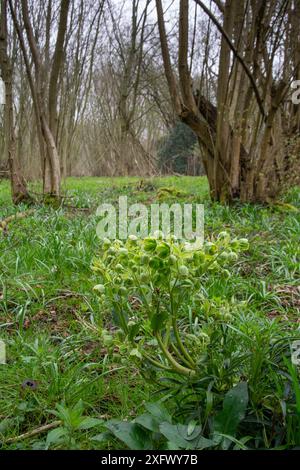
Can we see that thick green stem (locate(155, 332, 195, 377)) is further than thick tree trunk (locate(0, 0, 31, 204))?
No

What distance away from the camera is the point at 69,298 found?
2.34 metres

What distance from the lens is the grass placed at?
1370mm

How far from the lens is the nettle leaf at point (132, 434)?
967mm

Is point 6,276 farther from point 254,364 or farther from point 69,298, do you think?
point 254,364

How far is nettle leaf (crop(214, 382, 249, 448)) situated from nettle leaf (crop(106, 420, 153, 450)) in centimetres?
Answer: 16

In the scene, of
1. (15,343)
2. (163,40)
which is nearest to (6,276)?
(15,343)

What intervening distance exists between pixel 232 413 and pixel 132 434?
9.3 inches

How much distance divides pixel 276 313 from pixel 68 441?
4.48 feet

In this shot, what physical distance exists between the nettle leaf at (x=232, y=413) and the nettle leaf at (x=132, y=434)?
0.54 feet

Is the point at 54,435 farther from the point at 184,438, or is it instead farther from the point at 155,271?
the point at 155,271

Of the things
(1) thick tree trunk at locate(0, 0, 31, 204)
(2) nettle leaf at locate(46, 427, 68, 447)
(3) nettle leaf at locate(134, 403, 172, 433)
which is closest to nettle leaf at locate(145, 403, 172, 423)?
(3) nettle leaf at locate(134, 403, 172, 433)

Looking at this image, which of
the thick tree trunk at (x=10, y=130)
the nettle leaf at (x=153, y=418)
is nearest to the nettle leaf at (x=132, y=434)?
the nettle leaf at (x=153, y=418)

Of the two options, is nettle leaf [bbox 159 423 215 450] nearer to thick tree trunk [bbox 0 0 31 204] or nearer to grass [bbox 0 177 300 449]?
grass [bbox 0 177 300 449]

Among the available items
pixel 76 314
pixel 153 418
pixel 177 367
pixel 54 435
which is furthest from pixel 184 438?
pixel 76 314
